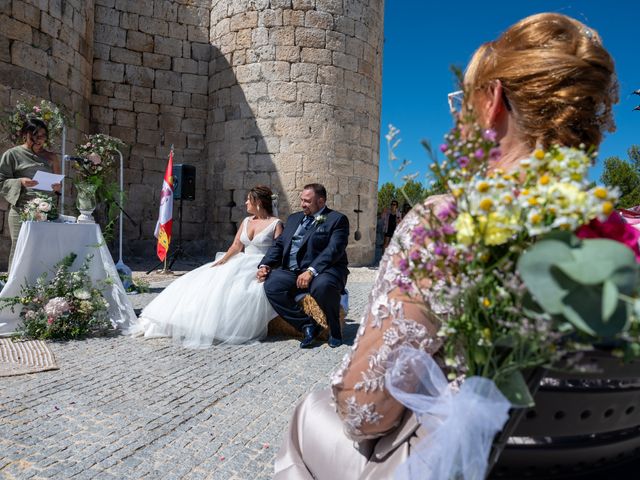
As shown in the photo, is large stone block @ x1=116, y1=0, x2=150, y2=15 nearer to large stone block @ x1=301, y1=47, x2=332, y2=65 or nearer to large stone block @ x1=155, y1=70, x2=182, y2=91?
large stone block @ x1=155, y1=70, x2=182, y2=91

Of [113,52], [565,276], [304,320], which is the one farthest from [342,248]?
[113,52]

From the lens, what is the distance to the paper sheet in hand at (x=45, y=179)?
4.55 m

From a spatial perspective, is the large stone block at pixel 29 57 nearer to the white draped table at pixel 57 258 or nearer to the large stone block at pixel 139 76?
the large stone block at pixel 139 76

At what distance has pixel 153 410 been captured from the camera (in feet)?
8.93

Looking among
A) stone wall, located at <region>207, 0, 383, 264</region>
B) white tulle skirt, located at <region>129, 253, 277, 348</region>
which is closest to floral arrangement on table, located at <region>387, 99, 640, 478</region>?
white tulle skirt, located at <region>129, 253, 277, 348</region>

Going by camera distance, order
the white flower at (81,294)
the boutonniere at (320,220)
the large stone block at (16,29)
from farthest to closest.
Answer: the large stone block at (16,29) < the boutonniere at (320,220) < the white flower at (81,294)

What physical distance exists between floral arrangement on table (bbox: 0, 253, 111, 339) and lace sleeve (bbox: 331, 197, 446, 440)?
12.3ft

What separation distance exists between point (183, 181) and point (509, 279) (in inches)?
349

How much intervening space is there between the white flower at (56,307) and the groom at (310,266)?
A: 1.61 meters

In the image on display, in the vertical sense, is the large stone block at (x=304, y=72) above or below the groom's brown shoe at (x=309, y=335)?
above

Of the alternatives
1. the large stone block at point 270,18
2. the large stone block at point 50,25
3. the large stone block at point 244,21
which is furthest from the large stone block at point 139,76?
the large stone block at point 270,18

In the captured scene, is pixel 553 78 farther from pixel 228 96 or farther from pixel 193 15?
pixel 193 15

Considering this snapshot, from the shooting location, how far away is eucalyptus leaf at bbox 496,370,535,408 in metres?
0.75

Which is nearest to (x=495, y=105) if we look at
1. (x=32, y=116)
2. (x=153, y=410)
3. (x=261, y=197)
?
(x=153, y=410)
